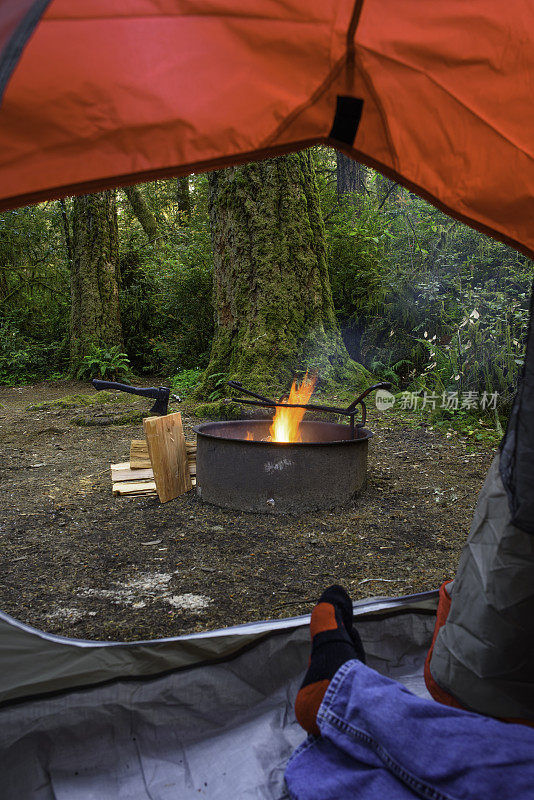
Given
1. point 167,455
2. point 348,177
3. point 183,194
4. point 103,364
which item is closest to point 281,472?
point 167,455

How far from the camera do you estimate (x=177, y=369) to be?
10086mm

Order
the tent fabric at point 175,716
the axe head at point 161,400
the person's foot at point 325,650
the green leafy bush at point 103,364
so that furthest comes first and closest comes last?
the green leafy bush at point 103,364, the axe head at point 161,400, the tent fabric at point 175,716, the person's foot at point 325,650

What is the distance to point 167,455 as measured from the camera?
3689 mm

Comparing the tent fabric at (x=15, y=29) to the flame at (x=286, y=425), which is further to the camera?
the flame at (x=286, y=425)

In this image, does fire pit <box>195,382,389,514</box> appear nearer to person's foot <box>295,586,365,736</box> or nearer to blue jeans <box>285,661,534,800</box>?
person's foot <box>295,586,365,736</box>

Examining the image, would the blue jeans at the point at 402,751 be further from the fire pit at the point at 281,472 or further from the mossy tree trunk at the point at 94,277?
the mossy tree trunk at the point at 94,277

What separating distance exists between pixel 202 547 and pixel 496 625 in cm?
197

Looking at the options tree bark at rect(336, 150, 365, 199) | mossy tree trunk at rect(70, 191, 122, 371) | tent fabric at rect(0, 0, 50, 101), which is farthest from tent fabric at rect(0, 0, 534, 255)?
mossy tree trunk at rect(70, 191, 122, 371)

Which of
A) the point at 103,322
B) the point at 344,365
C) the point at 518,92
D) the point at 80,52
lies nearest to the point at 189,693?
the point at 80,52

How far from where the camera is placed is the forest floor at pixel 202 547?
7.86ft

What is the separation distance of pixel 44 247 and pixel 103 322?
3.64 m

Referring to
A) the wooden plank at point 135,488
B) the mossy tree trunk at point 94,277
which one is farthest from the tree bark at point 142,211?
the wooden plank at point 135,488

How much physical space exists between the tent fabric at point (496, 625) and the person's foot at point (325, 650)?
25 cm

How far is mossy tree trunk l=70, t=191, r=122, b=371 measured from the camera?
1003cm
